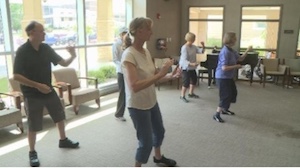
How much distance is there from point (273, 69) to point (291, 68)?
468 millimetres

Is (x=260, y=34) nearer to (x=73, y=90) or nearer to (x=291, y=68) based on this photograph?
(x=291, y=68)

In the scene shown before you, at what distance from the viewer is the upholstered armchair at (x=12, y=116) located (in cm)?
361

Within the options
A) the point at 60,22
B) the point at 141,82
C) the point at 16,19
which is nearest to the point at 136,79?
the point at 141,82

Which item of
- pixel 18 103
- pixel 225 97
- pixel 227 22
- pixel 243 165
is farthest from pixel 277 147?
pixel 227 22

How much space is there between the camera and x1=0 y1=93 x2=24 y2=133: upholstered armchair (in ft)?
11.8

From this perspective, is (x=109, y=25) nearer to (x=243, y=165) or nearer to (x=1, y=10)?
(x=1, y=10)

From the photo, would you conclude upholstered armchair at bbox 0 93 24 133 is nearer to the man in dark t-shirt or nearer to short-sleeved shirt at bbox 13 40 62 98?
the man in dark t-shirt

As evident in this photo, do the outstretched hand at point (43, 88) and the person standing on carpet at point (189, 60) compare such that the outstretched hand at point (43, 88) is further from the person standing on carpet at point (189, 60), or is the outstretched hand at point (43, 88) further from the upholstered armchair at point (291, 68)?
the upholstered armchair at point (291, 68)

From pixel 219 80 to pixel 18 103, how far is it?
9.51ft

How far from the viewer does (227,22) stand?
786cm

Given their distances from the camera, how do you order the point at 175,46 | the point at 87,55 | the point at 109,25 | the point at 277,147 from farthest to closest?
the point at 175,46 < the point at 109,25 < the point at 87,55 < the point at 277,147

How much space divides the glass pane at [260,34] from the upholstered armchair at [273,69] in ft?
1.99

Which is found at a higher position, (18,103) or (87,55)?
(87,55)

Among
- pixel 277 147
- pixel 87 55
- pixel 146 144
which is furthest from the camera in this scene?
pixel 87 55
